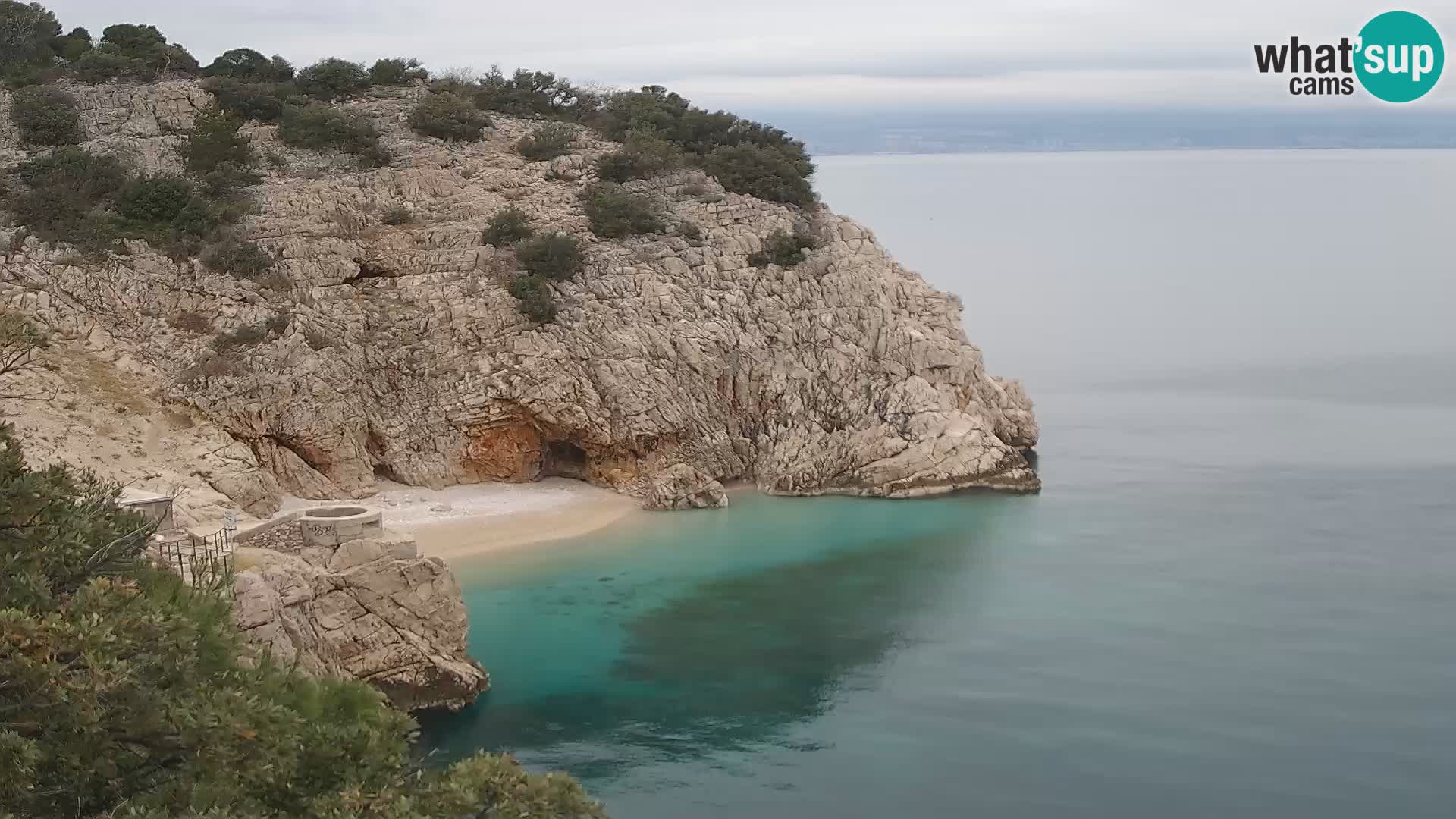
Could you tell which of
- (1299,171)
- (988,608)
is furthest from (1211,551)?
(1299,171)

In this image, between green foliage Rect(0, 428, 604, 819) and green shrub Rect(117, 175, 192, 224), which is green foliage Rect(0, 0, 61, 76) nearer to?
green shrub Rect(117, 175, 192, 224)

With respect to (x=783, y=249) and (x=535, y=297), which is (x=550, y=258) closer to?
(x=535, y=297)

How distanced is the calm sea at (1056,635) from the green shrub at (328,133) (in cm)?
1307

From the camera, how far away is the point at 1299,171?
638 feet

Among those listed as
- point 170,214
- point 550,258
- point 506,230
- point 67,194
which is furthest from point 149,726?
point 67,194

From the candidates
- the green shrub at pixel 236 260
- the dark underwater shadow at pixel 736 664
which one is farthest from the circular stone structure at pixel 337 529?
the green shrub at pixel 236 260

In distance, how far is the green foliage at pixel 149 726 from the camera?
913 cm

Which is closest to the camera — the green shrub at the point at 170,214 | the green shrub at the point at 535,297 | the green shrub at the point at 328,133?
the green shrub at the point at 170,214

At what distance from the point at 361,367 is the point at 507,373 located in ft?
10.2

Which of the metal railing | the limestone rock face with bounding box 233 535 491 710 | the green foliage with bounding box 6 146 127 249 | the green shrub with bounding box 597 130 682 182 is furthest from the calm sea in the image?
the green foliage with bounding box 6 146 127 249

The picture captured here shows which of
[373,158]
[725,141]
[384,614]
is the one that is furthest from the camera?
[725,141]

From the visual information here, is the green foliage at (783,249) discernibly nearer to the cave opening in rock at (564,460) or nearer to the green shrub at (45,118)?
the cave opening in rock at (564,460)

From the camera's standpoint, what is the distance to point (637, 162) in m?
38.7

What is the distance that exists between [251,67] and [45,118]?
7.30 m
